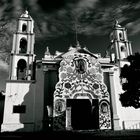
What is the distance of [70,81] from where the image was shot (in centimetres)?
2686

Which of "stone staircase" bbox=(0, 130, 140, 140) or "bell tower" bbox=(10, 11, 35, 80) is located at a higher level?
"bell tower" bbox=(10, 11, 35, 80)

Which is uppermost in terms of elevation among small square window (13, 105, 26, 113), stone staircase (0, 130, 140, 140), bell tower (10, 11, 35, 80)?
bell tower (10, 11, 35, 80)

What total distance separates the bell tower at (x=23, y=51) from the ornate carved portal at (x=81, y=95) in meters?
5.49

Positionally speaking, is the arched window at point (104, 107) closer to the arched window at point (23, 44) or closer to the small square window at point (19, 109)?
the small square window at point (19, 109)

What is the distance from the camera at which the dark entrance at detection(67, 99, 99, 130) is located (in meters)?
26.5

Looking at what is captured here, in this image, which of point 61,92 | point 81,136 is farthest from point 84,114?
point 81,136

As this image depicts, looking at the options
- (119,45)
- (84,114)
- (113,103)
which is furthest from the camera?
(119,45)

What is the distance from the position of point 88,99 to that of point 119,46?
12.9 meters

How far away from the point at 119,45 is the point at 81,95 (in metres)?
13.4

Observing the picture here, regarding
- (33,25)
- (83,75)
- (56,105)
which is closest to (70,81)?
(83,75)

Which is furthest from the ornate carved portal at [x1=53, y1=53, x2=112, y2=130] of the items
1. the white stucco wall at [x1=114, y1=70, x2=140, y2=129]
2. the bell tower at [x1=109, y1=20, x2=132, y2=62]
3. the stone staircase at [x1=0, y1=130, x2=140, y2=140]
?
the stone staircase at [x1=0, y1=130, x2=140, y2=140]

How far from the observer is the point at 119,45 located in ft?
111

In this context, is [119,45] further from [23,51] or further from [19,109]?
[19,109]

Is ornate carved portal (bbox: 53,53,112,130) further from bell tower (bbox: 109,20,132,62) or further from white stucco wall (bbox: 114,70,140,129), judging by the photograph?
bell tower (bbox: 109,20,132,62)
